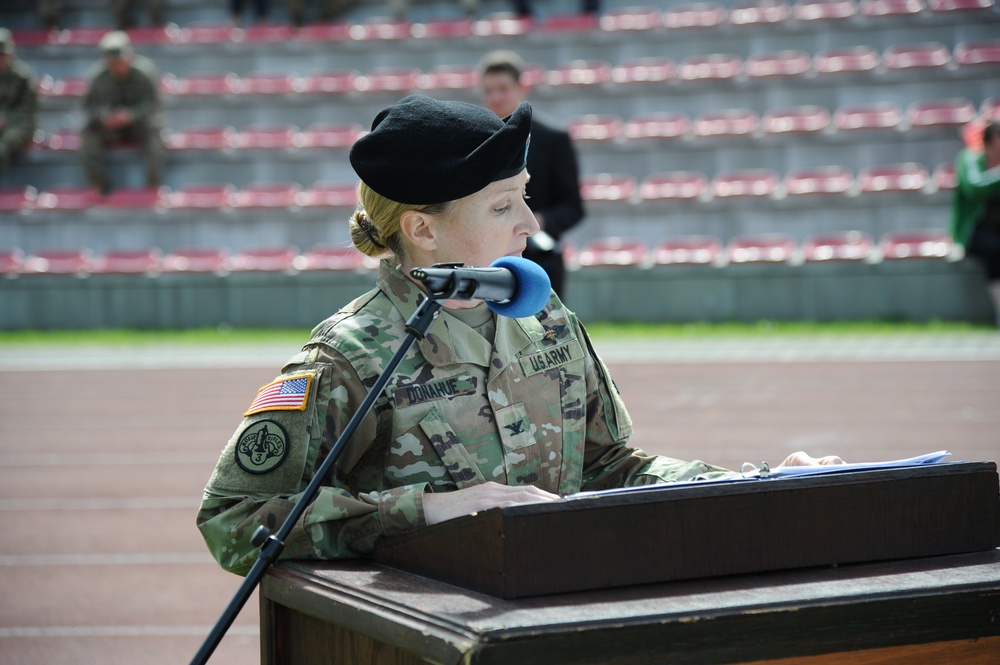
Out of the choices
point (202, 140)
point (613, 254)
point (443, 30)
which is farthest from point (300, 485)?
point (443, 30)

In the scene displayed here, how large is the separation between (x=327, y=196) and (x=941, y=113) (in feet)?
23.2

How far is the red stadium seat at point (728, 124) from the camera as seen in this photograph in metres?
14.3

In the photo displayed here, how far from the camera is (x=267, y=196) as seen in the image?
1477 cm

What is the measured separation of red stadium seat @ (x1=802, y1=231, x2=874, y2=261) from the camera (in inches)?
481

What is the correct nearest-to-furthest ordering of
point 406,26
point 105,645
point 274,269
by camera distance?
point 105,645 → point 274,269 → point 406,26

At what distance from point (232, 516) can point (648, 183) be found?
12.8m

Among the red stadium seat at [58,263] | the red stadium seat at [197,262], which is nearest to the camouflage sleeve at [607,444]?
the red stadium seat at [197,262]

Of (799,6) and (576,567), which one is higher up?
(799,6)

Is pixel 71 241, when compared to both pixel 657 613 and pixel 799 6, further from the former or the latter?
pixel 657 613

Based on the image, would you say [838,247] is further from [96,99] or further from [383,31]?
[96,99]

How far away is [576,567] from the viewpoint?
1389 millimetres

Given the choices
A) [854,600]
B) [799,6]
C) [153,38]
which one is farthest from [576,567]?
[153,38]

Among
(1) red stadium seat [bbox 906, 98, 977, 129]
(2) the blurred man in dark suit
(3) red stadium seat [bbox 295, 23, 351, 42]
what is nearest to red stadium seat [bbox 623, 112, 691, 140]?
(1) red stadium seat [bbox 906, 98, 977, 129]

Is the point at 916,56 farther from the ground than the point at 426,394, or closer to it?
farther from the ground
